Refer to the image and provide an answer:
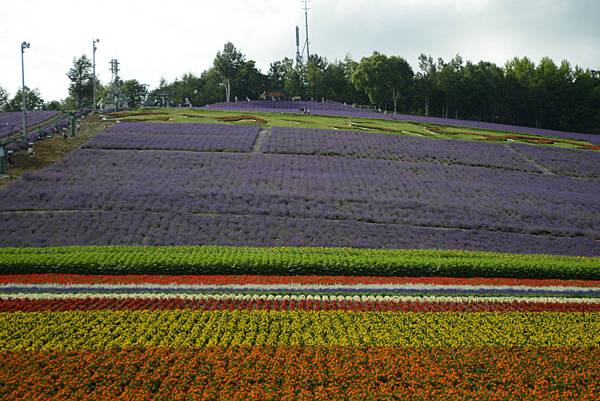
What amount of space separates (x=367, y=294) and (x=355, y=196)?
47.5 ft

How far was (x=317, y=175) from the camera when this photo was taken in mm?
35594

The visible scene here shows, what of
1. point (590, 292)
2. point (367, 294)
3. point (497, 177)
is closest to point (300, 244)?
point (367, 294)

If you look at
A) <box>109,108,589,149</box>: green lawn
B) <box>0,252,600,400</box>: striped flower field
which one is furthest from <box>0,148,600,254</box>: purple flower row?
<box>109,108,589,149</box>: green lawn

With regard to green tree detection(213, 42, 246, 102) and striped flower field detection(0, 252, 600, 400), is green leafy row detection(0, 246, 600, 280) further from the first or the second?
green tree detection(213, 42, 246, 102)

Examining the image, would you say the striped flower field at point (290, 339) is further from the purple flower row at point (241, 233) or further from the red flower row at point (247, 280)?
the purple flower row at point (241, 233)

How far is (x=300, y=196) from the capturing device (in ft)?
101

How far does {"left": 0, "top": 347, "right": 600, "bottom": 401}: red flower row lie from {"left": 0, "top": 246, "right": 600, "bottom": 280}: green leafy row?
7.44 m

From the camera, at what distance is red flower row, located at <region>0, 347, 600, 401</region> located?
1102 centimetres

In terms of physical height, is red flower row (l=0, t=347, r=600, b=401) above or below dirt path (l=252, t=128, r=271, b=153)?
below

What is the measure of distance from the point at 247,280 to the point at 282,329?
17.3 feet

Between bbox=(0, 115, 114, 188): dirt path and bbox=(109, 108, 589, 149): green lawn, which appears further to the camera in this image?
bbox=(109, 108, 589, 149): green lawn

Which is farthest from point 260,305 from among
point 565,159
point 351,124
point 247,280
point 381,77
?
point 381,77

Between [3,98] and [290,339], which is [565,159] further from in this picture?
[3,98]

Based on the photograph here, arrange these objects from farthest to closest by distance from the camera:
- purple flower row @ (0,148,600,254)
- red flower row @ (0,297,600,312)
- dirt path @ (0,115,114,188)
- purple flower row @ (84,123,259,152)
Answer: purple flower row @ (84,123,259,152) < dirt path @ (0,115,114,188) < purple flower row @ (0,148,600,254) < red flower row @ (0,297,600,312)
